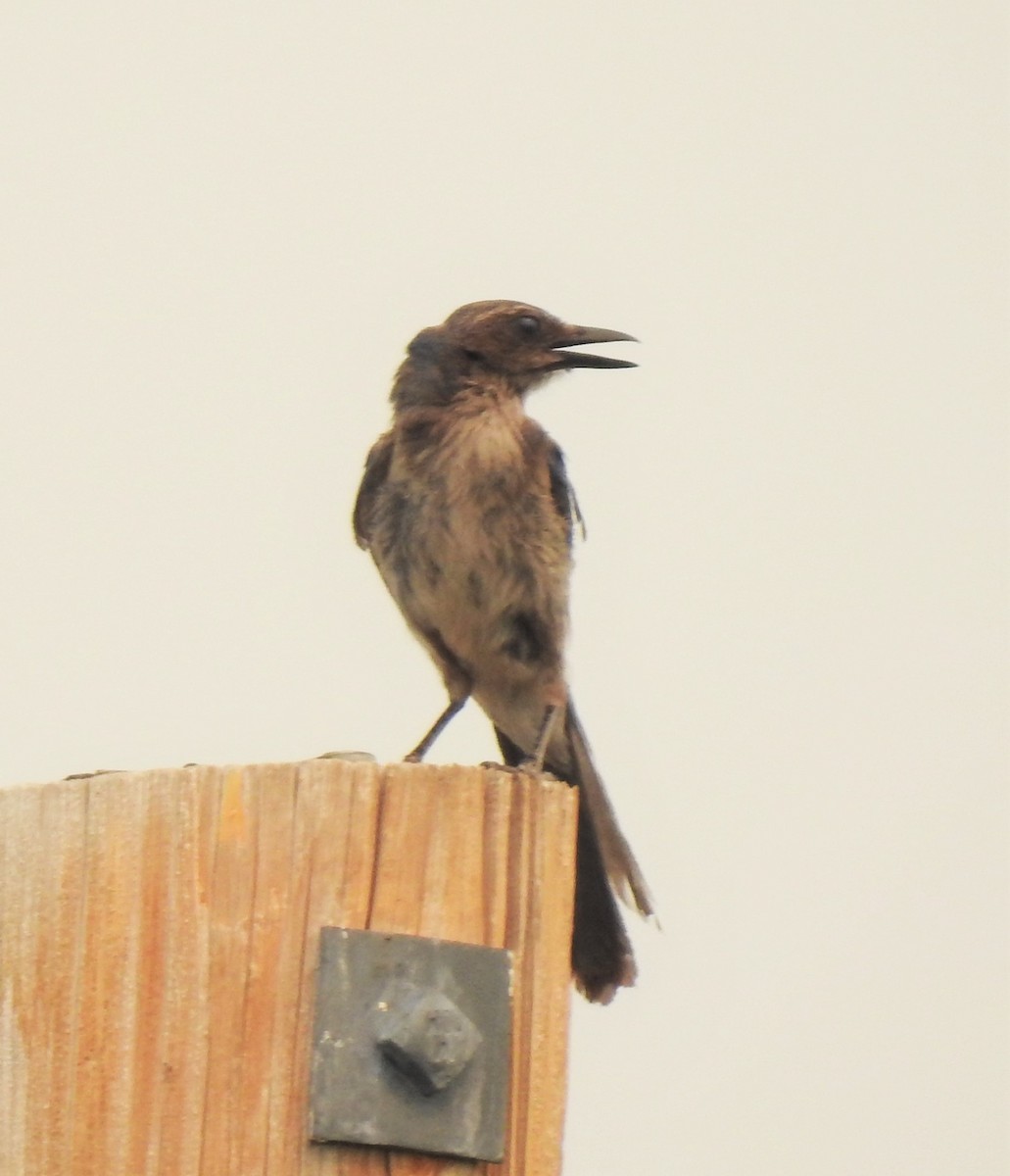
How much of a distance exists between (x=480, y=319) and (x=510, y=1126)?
157 inches

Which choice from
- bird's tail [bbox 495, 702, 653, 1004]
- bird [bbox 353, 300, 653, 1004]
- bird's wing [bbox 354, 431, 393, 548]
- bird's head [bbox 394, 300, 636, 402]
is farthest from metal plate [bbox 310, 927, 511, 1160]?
bird's head [bbox 394, 300, 636, 402]

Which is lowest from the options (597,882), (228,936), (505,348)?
(228,936)

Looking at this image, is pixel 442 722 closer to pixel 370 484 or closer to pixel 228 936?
pixel 370 484

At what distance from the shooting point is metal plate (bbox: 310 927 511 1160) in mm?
2451

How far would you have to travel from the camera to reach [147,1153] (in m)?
2.45

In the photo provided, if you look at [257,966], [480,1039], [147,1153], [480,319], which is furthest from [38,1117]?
[480,319]

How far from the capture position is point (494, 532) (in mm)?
5676

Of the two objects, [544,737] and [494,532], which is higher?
[494,532]

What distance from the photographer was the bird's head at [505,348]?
6141 millimetres

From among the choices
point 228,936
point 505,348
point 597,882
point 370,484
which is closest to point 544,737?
point 597,882

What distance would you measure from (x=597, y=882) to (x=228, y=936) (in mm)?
2977

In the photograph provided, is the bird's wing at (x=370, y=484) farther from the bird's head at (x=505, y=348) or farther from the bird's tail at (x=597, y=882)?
the bird's tail at (x=597, y=882)

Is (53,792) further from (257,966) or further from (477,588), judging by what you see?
(477,588)

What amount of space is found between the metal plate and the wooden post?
3 cm
